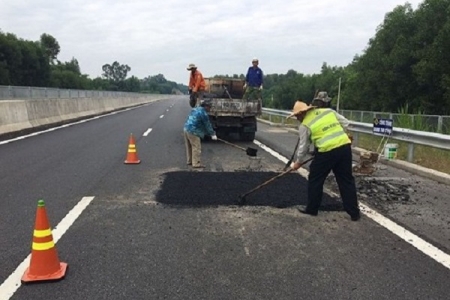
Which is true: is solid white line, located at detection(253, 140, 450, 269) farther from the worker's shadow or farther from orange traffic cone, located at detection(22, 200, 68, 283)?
orange traffic cone, located at detection(22, 200, 68, 283)

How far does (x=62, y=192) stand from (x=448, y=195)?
19.4 feet

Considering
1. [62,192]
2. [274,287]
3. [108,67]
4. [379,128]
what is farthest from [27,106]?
[108,67]

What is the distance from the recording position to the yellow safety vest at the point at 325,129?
5.45 m

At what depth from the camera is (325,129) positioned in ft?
17.9

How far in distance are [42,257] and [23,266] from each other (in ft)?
1.25

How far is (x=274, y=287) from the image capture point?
3537 mm

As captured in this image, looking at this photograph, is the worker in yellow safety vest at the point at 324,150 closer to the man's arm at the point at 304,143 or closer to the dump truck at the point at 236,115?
the man's arm at the point at 304,143

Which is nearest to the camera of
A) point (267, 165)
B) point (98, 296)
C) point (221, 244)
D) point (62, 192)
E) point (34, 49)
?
point (98, 296)

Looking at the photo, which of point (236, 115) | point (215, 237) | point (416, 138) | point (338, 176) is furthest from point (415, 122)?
point (215, 237)

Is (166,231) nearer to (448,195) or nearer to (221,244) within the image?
(221,244)

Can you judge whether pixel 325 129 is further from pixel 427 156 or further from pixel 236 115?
pixel 236 115

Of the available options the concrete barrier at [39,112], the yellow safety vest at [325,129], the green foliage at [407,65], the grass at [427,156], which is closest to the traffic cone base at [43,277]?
the yellow safety vest at [325,129]

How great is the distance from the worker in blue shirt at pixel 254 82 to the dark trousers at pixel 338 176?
8.75 meters

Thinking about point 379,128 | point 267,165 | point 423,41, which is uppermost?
point 423,41
